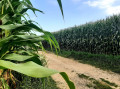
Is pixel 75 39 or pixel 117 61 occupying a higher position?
pixel 75 39

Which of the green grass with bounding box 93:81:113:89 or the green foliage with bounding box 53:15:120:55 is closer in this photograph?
the green grass with bounding box 93:81:113:89

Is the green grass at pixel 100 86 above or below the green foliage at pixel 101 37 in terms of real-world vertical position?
below

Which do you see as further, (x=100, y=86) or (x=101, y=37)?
(x=101, y=37)

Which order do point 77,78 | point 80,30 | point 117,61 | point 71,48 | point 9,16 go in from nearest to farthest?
point 9,16 → point 77,78 → point 117,61 → point 80,30 → point 71,48

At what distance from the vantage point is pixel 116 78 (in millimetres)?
4371

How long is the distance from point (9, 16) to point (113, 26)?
7435 mm

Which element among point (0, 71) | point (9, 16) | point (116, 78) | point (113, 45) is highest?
point (9, 16)

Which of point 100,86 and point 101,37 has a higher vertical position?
point 101,37

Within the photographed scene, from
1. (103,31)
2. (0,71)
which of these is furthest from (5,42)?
(103,31)

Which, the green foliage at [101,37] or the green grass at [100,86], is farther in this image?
the green foliage at [101,37]

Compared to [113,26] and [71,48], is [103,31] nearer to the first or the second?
[113,26]

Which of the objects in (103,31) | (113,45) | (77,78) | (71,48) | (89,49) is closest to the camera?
(77,78)

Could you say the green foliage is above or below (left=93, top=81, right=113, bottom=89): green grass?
above

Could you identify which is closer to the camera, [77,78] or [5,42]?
[5,42]
